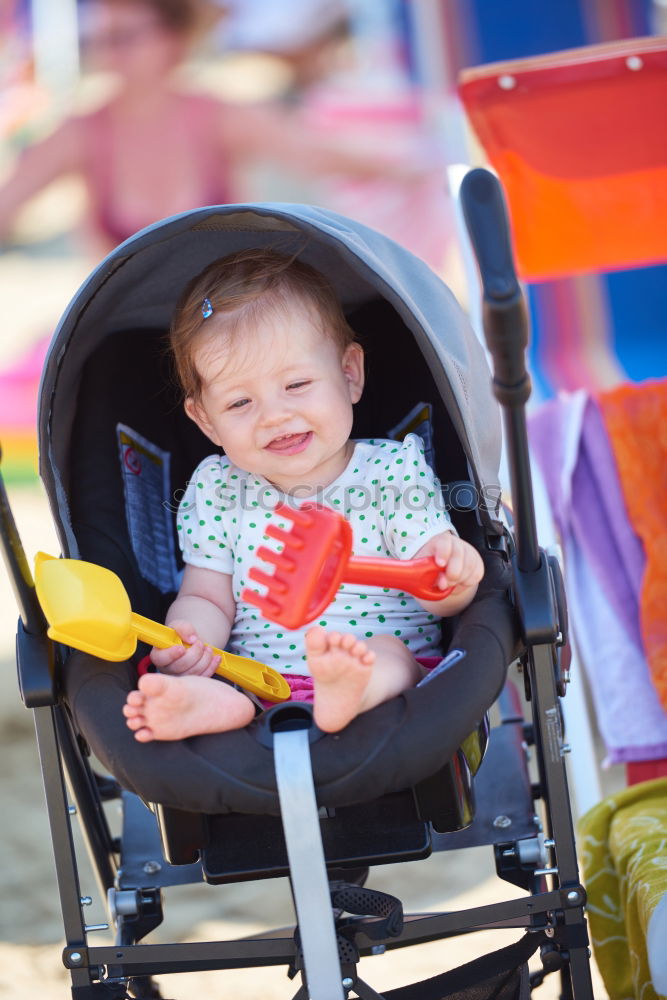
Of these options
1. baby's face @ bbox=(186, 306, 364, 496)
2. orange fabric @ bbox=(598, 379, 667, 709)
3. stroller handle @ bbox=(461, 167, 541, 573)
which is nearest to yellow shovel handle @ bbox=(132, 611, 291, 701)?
baby's face @ bbox=(186, 306, 364, 496)

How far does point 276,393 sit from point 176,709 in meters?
0.54

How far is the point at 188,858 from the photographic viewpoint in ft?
4.82

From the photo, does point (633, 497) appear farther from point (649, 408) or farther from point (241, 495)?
point (241, 495)

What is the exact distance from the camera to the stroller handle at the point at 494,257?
1.22 meters

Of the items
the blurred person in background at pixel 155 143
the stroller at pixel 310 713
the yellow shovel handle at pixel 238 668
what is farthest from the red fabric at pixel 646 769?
the blurred person in background at pixel 155 143

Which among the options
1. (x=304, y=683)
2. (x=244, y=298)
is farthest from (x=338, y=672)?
(x=244, y=298)

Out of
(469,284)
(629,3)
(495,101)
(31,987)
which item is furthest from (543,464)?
(629,3)

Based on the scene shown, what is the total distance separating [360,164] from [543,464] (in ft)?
15.7

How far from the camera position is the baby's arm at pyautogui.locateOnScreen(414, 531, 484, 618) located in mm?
1558

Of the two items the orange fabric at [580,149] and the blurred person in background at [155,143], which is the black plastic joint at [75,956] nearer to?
the orange fabric at [580,149]

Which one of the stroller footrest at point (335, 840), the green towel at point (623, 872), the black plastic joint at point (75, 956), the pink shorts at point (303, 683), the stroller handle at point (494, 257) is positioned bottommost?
the green towel at point (623, 872)

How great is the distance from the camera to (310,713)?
1.44m

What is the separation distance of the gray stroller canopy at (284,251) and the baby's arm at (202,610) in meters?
0.19

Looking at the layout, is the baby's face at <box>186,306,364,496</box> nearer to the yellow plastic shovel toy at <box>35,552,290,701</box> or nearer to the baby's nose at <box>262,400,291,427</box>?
the baby's nose at <box>262,400,291,427</box>
